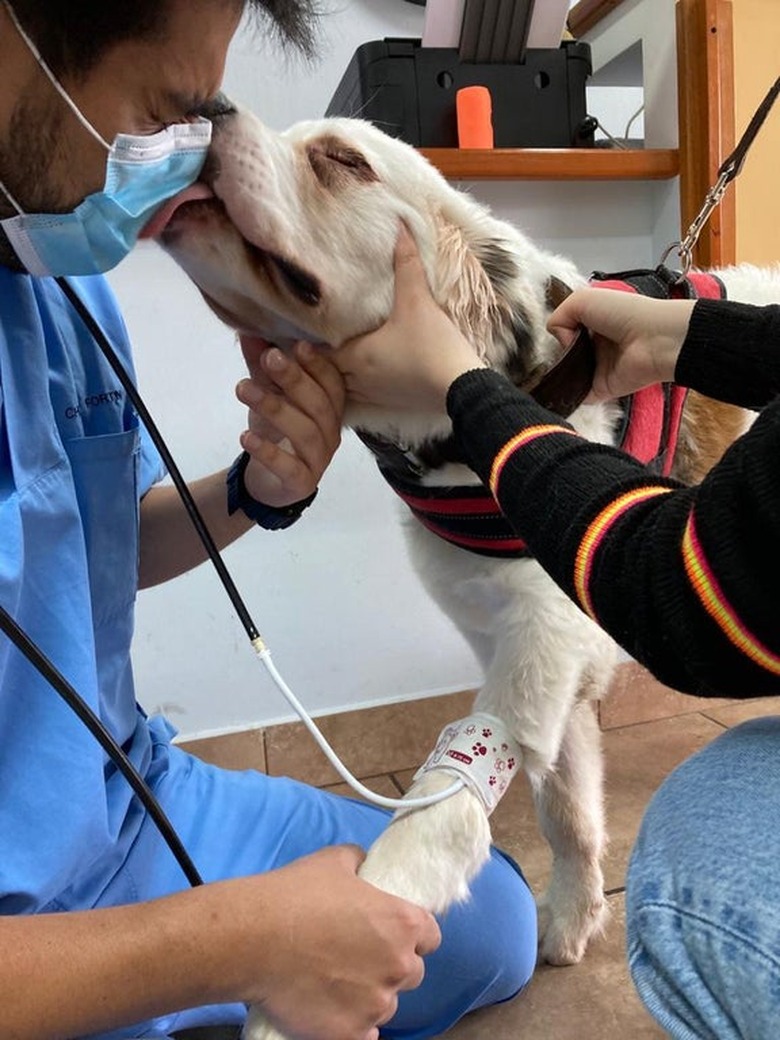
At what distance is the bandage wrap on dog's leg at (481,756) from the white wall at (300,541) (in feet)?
2.11

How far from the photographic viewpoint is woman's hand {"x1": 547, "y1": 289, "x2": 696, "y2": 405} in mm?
818

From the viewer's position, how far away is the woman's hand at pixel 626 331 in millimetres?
818

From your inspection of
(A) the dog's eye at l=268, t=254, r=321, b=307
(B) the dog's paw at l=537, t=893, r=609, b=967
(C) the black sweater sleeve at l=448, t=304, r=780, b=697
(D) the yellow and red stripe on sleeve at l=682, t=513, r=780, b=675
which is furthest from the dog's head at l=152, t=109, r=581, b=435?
(B) the dog's paw at l=537, t=893, r=609, b=967

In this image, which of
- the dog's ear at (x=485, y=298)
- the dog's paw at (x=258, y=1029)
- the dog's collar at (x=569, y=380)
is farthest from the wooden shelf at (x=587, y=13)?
the dog's paw at (x=258, y=1029)

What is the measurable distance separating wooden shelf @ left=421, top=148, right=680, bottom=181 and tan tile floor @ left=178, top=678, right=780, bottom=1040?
964mm

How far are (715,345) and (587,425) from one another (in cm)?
21

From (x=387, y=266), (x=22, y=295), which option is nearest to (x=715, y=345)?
(x=387, y=266)

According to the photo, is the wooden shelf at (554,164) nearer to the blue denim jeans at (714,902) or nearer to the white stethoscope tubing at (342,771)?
the white stethoscope tubing at (342,771)

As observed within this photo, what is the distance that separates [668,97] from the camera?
153 cm

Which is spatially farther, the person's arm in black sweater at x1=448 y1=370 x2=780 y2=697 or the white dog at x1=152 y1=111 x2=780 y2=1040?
the white dog at x1=152 y1=111 x2=780 y2=1040

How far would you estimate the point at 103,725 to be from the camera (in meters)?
0.66

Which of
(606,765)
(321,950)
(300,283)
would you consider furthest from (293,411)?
(606,765)

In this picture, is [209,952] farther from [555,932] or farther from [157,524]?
[555,932]

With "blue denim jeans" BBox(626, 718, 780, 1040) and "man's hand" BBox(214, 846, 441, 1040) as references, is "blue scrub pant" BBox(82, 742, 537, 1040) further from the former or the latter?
"blue denim jeans" BBox(626, 718, 780, 1040)
